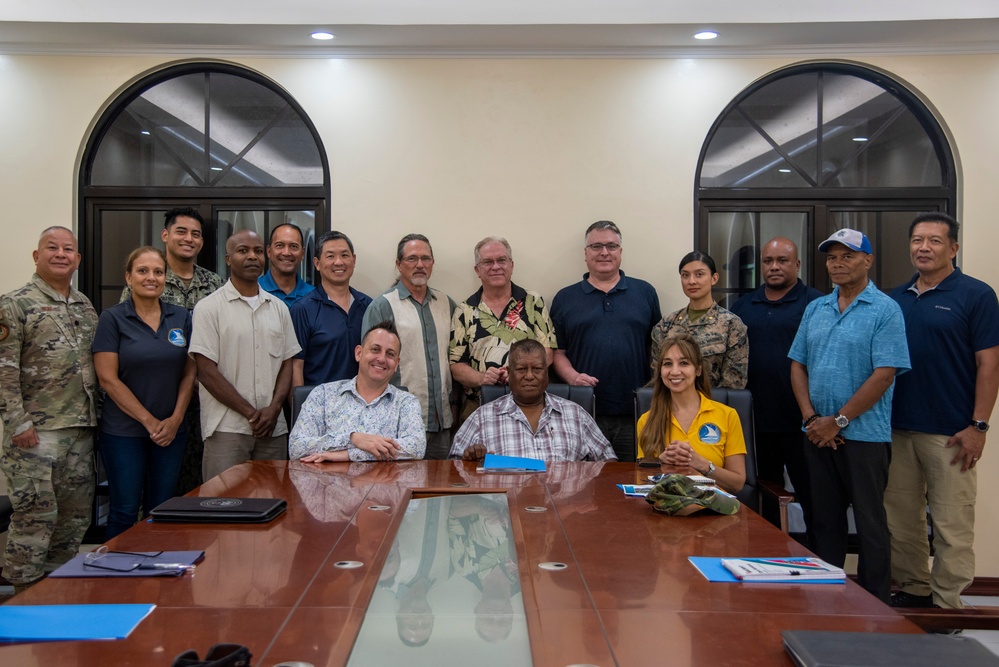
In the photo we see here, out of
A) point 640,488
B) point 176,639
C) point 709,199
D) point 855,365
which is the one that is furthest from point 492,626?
point 709,199

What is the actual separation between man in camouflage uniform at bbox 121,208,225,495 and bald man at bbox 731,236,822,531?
114 inches

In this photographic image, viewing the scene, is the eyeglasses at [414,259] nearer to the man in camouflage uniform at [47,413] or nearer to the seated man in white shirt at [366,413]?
the seated man in white shirt at [366,413]

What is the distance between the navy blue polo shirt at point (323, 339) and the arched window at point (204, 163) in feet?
2.43

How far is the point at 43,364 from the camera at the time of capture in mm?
3521

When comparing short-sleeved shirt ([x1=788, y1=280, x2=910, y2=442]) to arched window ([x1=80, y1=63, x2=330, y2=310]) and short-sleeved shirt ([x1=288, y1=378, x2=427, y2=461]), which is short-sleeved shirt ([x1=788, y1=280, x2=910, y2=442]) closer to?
short-sleeved shirt ([x1=288, y1=378, x2=427, y2=461])

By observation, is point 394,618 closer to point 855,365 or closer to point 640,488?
point 640,488

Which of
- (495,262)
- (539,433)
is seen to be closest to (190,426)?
(495,262)

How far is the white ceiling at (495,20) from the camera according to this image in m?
3.98

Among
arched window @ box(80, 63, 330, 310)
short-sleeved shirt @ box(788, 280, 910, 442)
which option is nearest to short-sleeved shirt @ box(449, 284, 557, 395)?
arched window @ box(80, 63, 330, 310)

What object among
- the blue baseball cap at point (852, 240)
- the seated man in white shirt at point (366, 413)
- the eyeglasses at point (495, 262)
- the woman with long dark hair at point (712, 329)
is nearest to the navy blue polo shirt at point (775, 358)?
the woman with long dark hair at point (712, 329)

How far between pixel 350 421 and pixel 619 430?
1.48 metres

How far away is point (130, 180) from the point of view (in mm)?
4500

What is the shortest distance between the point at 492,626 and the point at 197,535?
36.7 inches

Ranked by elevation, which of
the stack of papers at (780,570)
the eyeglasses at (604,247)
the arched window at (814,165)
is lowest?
the stack of papers at (780,570)
